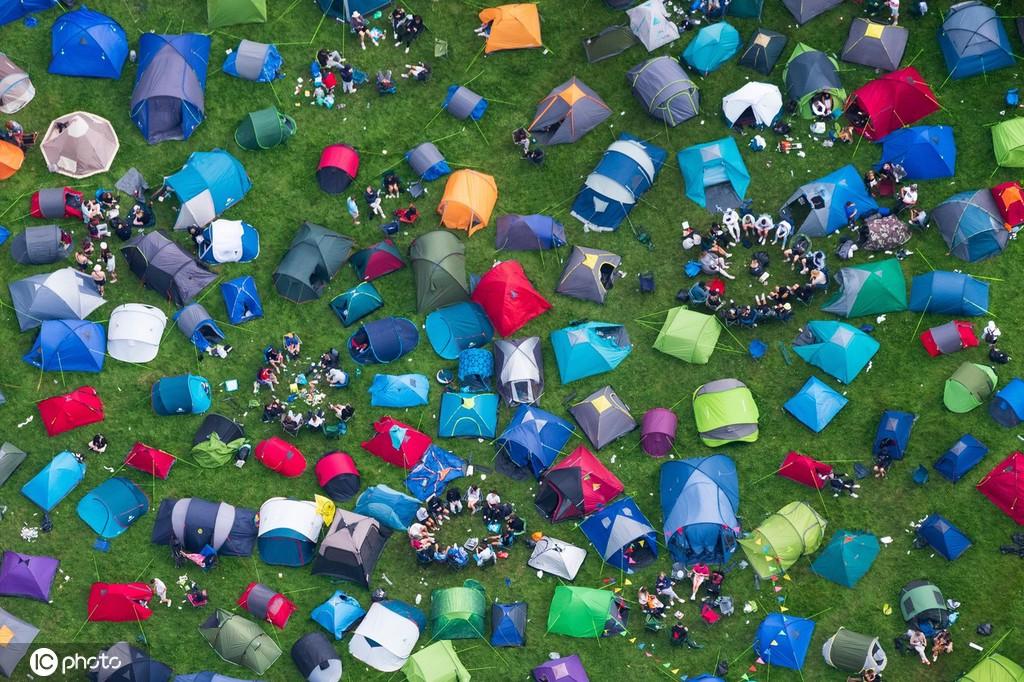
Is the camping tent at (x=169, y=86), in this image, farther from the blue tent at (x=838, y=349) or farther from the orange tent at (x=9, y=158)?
the blue tent at (x=838, y=349)

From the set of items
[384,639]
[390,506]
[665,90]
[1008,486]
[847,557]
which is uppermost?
[665,90]

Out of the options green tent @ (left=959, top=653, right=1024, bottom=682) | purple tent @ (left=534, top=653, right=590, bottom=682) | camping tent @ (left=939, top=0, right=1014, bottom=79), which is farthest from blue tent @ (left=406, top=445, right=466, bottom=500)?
camping tent @ (left=939, top=0, right=1014, bottom=79)

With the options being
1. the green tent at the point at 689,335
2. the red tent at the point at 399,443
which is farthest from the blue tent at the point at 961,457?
the red tent at the point at 399,443

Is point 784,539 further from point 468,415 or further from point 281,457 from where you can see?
point 281,457

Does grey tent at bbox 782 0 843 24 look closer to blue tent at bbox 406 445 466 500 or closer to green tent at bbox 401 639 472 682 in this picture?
blue tent at bbox 406 445 466 500

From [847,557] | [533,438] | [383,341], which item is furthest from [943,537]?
[383,341]

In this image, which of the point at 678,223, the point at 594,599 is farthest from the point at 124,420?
the point at 678,223
